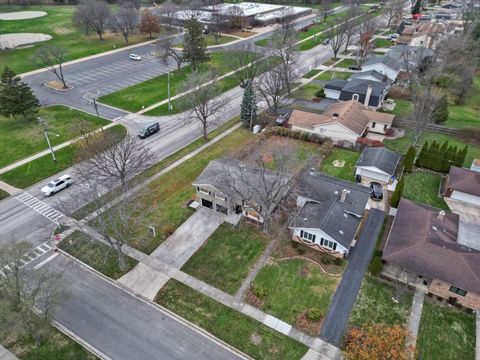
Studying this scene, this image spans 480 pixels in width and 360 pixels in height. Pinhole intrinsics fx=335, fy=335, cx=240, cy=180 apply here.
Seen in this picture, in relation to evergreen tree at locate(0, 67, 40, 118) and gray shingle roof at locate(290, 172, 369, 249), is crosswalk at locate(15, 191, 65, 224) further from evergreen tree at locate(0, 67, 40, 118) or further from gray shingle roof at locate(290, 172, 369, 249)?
gray shingle roof at locate(290, 172, 369, 249)

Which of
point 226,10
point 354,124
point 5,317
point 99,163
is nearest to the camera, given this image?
point 5,317

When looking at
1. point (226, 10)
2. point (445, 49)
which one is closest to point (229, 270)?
point (445, 49)

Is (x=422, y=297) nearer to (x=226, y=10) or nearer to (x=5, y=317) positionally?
(x=5, y=317)

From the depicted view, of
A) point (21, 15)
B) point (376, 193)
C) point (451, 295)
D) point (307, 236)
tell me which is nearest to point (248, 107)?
point (376, 193)

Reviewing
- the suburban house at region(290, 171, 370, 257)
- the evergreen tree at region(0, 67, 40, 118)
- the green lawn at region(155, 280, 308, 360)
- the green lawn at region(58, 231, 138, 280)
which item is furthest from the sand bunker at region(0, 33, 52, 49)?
the suburban house at region(290, 171, 370, 257)

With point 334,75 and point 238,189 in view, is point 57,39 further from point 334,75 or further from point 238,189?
point 238,189
